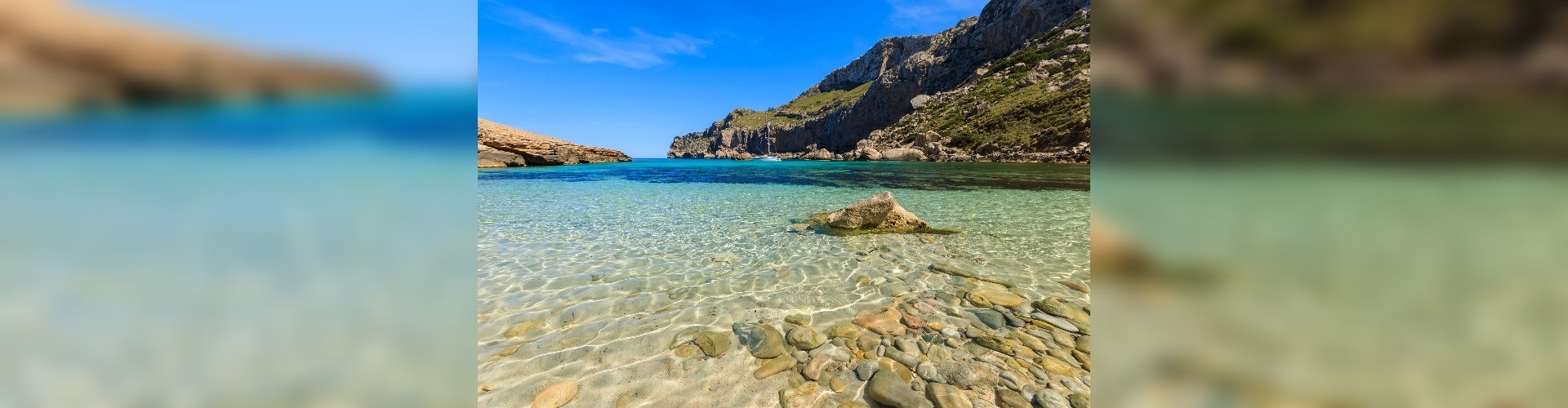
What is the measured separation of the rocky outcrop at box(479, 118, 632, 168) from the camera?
37.9 metres

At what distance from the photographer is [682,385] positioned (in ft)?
9.11

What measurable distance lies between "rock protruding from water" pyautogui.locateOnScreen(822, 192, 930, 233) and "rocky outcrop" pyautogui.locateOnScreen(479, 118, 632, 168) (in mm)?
35678

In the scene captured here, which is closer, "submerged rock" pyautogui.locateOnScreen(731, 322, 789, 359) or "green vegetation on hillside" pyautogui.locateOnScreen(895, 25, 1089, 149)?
"submerged rock" pyautogui.locateOnScreen(731, 322, 789, 359)

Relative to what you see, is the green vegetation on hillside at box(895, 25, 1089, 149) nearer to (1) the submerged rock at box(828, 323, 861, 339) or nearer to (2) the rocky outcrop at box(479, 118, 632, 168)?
(2) the rocky outcrop at box(479, 118, 632, 168)

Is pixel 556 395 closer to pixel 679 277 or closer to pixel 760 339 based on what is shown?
pixel 760 339

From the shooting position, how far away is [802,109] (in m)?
115
